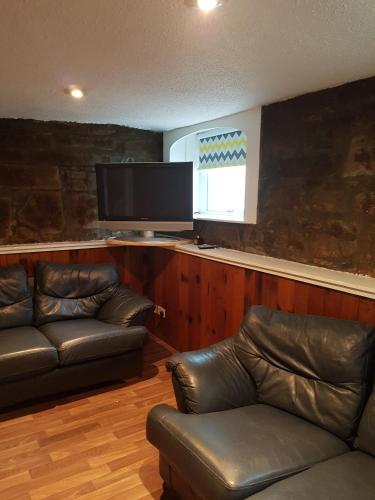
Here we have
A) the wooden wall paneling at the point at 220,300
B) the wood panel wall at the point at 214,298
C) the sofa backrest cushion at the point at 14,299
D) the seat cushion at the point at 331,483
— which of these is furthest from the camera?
the sofa backrest cushion at the point at 14,299

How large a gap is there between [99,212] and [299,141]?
6.76 ft

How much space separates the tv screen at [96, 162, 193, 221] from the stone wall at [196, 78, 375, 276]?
2.38 feet

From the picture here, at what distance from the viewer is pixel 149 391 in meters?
2.82

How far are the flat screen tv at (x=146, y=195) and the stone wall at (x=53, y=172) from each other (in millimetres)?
A: 256

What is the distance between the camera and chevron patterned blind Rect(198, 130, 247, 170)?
11.0ft

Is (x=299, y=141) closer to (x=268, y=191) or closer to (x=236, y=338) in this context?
(x=268, y=191)

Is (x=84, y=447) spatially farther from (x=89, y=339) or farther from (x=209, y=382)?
(x=209, y=382)

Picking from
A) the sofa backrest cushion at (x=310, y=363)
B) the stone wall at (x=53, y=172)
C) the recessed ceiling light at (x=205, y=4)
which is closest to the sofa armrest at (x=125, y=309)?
the stone wall at (x=53, y=172)

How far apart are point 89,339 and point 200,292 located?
1027mm

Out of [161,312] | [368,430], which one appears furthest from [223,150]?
[368,430]

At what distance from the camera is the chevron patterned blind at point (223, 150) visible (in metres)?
3.36

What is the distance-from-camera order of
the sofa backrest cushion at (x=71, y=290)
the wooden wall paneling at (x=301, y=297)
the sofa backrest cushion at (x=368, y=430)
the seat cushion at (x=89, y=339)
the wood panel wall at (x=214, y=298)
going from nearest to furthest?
1. the sofa backrest cushion at (x=368, y=430)
2. the wood panel wall at (x=214, y=298)
3. the wooden wall paneling at (x=301, y=297)
4. the seat cushion at (x=89, y=339)
5. the sofa backrest cushion at (x=71, y=290)

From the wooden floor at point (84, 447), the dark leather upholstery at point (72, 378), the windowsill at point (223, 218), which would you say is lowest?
the wooden floor at point (84, 447)

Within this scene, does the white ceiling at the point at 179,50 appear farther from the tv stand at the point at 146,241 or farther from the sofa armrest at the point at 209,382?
the sofa armrest at the point at 209,382
